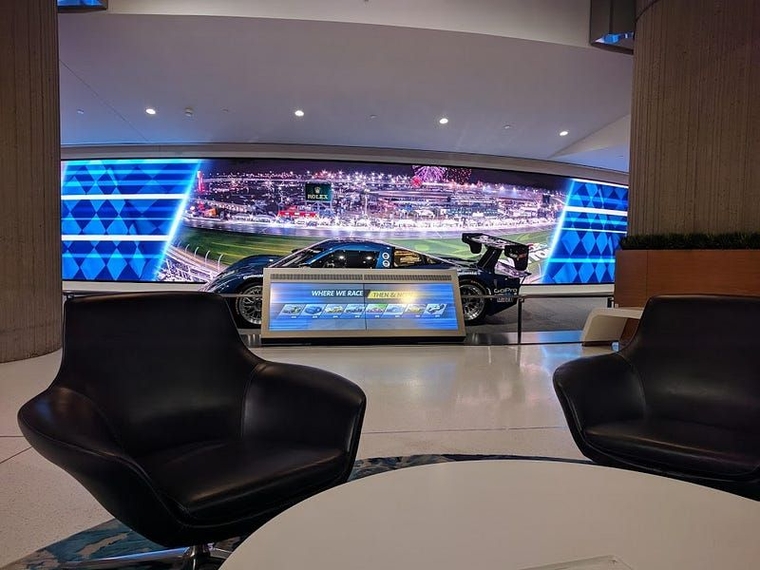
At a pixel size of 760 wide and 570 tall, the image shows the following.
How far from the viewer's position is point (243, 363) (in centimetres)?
184

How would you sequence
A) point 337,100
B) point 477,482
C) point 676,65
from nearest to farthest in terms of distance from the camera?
point 477,482 < point 676,65 < point 337,100

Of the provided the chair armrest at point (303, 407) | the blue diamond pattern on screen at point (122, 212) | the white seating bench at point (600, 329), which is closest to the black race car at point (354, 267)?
the white seating bench at point (600, 329)

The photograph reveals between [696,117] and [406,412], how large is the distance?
4.25 m

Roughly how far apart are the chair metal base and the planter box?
4.12 m

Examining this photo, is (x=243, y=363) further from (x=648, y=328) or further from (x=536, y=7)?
(x=536, y=7)

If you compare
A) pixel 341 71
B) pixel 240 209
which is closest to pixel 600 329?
pixel 341 71

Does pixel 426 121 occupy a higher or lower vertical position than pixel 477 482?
higher

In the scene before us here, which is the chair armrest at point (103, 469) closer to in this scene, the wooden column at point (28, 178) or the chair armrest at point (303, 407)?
the chair armrest at point (303, 407)

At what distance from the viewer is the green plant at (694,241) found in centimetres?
407

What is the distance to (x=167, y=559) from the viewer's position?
147 cm

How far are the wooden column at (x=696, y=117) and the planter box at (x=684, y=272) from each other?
423 millimetres

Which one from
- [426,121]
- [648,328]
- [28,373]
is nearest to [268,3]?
[426,121]

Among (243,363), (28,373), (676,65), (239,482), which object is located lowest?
(28,373)

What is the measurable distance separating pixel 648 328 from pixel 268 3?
15.6 feet
